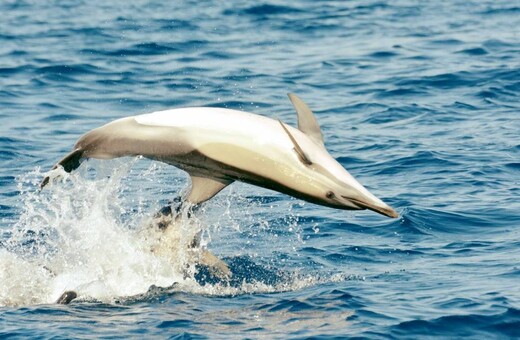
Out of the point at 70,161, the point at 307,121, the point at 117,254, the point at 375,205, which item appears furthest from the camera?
the point at 117,254

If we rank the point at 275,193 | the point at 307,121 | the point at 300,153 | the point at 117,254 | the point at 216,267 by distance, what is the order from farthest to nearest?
the point at 275,193, the point at 117,254, the point at 216,267, the point at 307,121, the point at 300,153

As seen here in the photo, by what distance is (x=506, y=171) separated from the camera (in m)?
15.6

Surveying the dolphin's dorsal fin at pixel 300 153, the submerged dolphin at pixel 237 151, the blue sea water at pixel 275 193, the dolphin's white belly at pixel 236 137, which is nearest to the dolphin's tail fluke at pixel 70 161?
the submerged dolphin at pixel 237 151

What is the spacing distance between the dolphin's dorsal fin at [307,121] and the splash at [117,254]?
1659 millimetres

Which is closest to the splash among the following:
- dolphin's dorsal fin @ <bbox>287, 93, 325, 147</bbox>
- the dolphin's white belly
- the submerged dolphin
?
the submerged dolphin

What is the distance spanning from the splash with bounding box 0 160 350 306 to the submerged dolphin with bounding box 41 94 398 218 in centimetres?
75

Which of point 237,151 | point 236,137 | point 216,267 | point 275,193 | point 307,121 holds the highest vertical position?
point 307,121

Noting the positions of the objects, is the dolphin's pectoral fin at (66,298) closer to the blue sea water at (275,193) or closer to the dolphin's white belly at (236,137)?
the blue sea water at (275,193)

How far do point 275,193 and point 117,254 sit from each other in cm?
388

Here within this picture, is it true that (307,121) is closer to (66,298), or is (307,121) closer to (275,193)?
(66,298)

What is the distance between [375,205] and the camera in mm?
10000

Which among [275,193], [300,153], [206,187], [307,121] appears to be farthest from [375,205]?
[275,193]

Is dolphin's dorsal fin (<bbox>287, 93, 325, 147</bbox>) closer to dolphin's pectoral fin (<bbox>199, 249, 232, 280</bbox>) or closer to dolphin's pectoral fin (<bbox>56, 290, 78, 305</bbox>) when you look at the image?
dolphin's pectoral fin (<bbox>199, 249, 232, 280</bbox>)

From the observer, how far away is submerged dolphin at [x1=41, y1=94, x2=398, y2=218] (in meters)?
10.3
